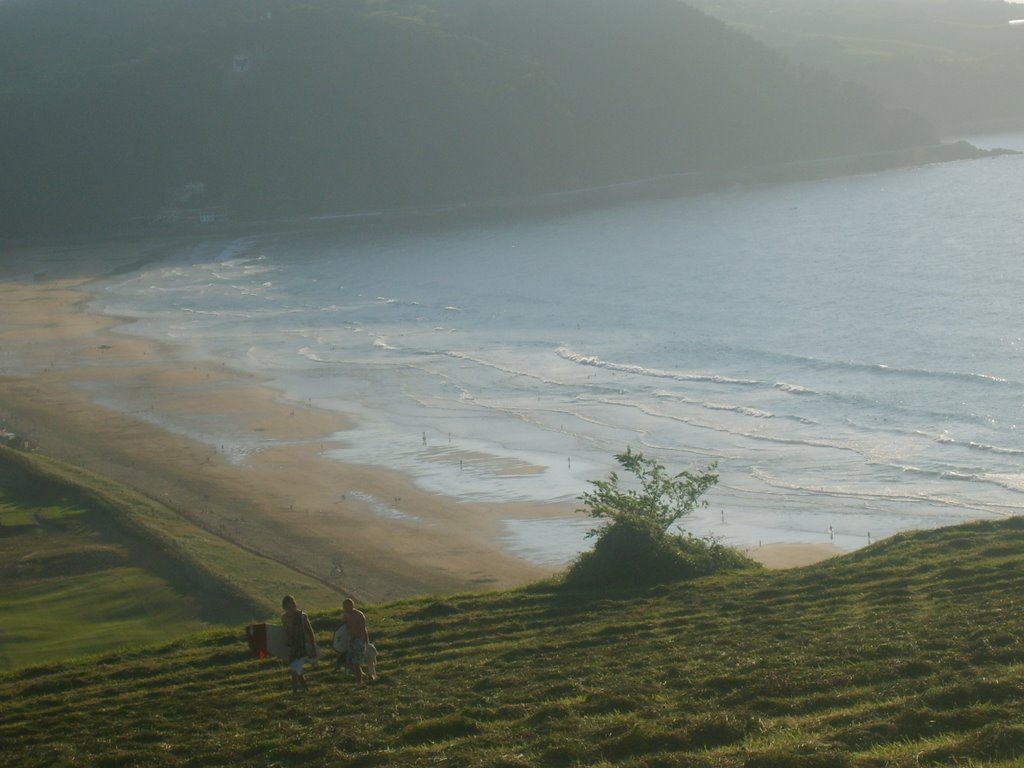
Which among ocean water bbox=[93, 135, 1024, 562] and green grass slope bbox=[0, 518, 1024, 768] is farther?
ocean water bbox=[93, 135, 1024, 562]

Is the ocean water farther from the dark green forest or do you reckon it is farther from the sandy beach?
the dark green forest

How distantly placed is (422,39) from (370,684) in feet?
490

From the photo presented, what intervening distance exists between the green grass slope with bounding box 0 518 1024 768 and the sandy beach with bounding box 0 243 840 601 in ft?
26.2

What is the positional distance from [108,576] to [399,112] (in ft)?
422

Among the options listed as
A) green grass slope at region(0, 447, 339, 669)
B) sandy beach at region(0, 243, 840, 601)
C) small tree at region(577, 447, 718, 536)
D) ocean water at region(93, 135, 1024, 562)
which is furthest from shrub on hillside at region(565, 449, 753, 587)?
ocean water at region(93, 135, 1024, 562)

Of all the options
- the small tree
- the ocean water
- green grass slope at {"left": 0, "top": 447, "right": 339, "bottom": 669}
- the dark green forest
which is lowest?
green grass slope at {"left": 0, "top": 447, "right": 339, "bottom": 669}

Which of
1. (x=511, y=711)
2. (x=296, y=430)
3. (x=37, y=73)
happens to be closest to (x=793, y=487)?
(x=296, y=430)

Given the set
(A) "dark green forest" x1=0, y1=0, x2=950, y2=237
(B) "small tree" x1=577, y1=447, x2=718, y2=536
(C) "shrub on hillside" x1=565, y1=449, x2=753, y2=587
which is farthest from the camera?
(A) "dark green forest" x1=0, y1=0, x2=950, y2=237

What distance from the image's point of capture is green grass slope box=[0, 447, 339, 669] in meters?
24.2

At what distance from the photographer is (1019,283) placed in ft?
228

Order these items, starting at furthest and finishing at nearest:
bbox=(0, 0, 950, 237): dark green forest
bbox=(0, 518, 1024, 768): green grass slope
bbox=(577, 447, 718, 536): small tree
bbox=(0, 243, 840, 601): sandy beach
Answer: bbox=(0, 0, 950, 237): dark green forest → bbox=(0, 243, 840, 601): sandy beach → bbox=(577, 447, 718, 536): small tree → bbox=(0, 518, 1024, 768): green grass slope

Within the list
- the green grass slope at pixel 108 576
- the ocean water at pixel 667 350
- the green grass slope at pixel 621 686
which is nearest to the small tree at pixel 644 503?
the green grass slope at pixel 621 686

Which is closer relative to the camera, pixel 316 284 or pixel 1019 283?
pixel 1019 283

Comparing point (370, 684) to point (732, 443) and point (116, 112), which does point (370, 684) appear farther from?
point (116, 112)
